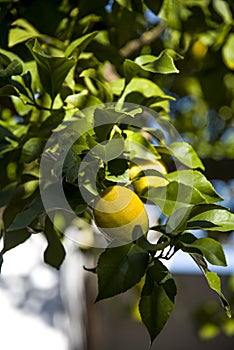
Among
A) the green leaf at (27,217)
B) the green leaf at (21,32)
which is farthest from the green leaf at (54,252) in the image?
the green leaf at (21,32)

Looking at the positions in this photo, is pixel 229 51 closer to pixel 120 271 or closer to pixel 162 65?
pixel 162 65

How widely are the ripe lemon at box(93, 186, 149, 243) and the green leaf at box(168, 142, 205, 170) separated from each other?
12 centimetres

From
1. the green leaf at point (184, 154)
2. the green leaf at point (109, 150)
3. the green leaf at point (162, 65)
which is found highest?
the green leaf at point (162, 65)

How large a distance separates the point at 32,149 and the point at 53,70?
75mm

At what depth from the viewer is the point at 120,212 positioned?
A: 1.71 feet

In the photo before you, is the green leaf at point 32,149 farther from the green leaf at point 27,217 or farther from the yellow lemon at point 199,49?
the yellow lemon at point 199,49

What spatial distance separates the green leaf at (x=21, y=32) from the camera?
2.29 feet

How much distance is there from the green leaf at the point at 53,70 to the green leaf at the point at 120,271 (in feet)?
0.60

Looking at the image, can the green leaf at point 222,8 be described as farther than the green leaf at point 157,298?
Yes

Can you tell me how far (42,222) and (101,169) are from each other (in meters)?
0.16

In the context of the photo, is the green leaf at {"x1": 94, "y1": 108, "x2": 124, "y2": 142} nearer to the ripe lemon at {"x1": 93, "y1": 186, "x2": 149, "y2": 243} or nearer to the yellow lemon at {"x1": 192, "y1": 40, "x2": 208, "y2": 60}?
the ripe lemon at {"x1": 93, "y1": 186, "x2": 149, "y2": 243}

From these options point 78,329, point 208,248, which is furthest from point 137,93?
point 78,329

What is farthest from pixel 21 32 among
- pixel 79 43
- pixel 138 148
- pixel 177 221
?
pixel 177 221

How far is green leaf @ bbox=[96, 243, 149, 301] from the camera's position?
49 cm
